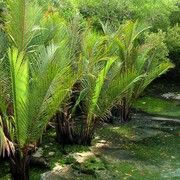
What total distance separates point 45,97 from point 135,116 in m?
6.21

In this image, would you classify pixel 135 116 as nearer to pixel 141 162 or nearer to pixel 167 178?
pixel 141 162

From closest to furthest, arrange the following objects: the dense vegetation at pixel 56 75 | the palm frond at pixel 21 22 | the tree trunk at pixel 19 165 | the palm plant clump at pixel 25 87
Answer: the palm plant clump at pixel 25 87
the dense vegetation at pixel 56 75
the palm frond at pixel 21 22
the tree trunk at pixel 19 165

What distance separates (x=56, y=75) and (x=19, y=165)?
140 cm

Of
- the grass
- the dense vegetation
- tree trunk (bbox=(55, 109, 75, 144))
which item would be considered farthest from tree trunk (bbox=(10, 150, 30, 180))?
tree trunk (bbox=(55, 109, 75, 144))

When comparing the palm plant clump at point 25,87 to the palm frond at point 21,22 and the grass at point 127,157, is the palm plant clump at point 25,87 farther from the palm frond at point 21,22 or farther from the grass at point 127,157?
the grass at point 127,157

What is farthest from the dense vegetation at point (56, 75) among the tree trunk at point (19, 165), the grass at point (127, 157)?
the grass at point (127, 157)

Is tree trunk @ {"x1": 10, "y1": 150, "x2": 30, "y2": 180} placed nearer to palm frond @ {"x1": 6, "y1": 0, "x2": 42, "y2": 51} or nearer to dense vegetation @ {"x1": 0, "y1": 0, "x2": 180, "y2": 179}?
dense vegetation @ {"x1": 0, "y1": 0, "x2": 180, "y2": 179}

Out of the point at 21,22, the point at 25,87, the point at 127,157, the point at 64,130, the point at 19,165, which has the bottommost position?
the point at 127,157

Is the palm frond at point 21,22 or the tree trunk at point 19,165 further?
the tree trunk at point 19,165

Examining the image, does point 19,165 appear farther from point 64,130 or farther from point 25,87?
point 64,130

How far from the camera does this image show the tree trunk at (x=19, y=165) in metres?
4.16

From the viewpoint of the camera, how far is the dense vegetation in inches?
146

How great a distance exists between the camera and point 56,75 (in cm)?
364

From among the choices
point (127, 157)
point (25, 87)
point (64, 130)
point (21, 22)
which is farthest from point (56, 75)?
point (127, 157)
